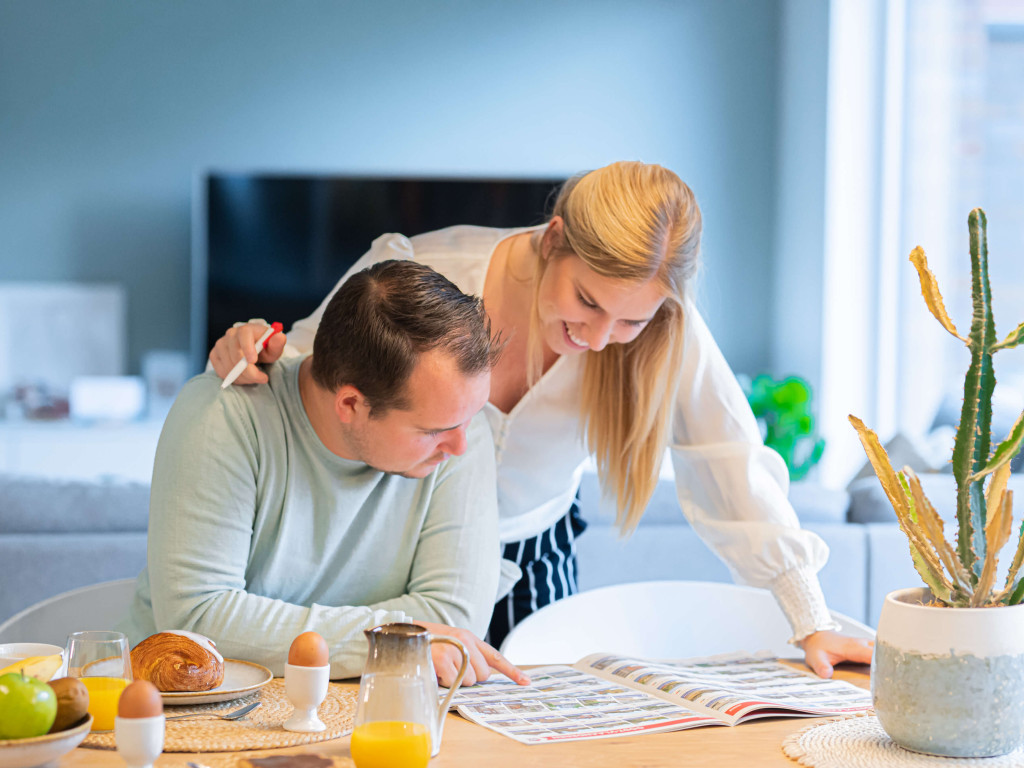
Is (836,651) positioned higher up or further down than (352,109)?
further down

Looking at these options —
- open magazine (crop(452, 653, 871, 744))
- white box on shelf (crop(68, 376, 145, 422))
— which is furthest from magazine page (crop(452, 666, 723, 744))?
white box on shelf (crop(68, 376, 145, 422))

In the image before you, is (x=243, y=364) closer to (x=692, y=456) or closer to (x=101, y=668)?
Answer: (x=101, y=668)

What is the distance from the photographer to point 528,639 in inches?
61.2

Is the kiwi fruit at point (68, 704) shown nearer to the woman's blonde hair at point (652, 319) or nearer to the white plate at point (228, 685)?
the white plate at point (228, 685)

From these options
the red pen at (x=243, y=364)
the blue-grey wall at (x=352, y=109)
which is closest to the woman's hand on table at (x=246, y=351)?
the red pen at (x=243, y=364)

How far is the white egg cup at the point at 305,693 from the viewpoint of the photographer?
1005mm

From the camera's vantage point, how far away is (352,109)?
217 inches

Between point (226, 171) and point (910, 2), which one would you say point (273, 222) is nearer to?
point (226, 171)

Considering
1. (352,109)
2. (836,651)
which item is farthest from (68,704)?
(352,109)

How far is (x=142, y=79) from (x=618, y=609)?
4.59 metres

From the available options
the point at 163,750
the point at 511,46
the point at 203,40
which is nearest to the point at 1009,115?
the point at 511,46

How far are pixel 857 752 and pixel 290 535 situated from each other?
26.8 inches

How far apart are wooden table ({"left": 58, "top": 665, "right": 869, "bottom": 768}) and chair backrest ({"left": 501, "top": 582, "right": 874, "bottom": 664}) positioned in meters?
0.54

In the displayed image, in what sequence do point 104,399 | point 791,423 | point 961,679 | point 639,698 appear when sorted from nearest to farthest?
point 961,679, point 639,698, point 791,423, point 104,399
